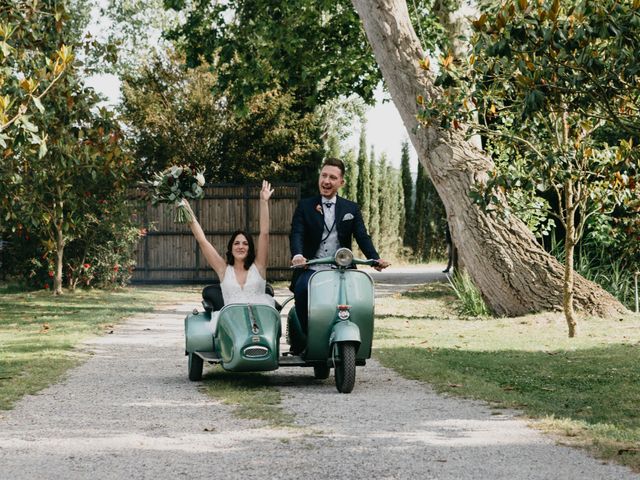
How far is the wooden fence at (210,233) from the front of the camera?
89.1 ft

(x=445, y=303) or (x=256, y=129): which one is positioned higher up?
(x=256, y=129)

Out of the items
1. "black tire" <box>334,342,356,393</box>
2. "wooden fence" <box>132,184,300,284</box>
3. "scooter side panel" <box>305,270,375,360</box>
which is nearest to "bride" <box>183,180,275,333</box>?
"scooter side panel" <box>305,270,375,360</box>

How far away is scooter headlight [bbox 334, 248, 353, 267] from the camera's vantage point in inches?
332

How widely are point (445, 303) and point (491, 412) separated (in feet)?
41.3

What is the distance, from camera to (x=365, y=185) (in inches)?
1628

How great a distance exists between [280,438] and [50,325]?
935 centimetres

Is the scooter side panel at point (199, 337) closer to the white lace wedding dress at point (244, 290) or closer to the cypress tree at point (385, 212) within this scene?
the white lace wedding dress at point (244, 290)

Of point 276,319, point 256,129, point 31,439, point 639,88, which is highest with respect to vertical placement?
point 256,129

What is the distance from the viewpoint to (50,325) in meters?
14.9

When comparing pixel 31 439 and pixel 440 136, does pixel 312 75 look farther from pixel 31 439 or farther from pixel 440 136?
pixel 31 439

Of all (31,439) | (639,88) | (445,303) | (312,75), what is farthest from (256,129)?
(31,439)

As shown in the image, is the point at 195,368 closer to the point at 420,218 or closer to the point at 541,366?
the point at 541,366

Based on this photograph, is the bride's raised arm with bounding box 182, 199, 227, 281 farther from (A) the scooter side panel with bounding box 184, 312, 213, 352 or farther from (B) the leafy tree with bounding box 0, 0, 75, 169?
(B) the leafy tree with bounding box 0, 0, 75, 169

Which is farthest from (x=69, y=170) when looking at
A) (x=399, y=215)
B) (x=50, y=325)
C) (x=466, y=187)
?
(x=399, y=215)
